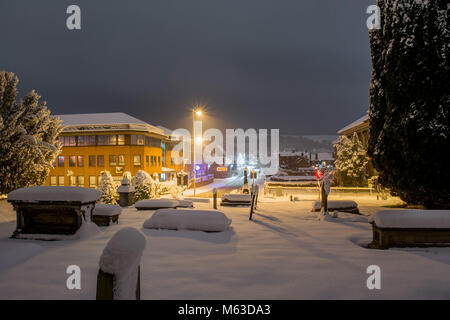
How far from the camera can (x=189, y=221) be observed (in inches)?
312

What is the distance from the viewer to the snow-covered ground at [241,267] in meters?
4.07

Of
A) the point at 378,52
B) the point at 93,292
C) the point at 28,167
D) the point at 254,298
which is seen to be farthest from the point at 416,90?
the point at 28,167

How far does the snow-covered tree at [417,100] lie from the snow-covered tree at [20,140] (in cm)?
1620

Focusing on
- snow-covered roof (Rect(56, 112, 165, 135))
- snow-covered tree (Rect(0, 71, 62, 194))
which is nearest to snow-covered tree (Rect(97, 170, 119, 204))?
snow-covered tree (Rect(0, 71, 62, 194))

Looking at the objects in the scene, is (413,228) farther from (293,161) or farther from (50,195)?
(293,161)

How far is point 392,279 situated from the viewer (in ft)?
15.1

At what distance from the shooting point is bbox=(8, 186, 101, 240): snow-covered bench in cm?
722

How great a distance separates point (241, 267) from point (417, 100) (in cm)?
1055

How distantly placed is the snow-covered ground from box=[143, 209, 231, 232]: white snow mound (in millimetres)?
264

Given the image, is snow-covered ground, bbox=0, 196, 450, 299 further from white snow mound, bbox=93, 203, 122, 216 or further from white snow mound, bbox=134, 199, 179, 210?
white snow mound, bbox=134, 199, 179, 210

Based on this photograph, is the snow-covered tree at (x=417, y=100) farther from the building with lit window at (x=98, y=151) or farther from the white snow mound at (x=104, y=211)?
the building with lit window at (x=98, y=151)

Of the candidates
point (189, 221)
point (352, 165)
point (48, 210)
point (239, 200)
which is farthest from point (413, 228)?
point (352, 165)

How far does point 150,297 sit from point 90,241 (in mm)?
3984

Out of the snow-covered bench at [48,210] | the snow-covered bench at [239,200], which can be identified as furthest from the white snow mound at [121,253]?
the snow-covered bench at [239,200]
